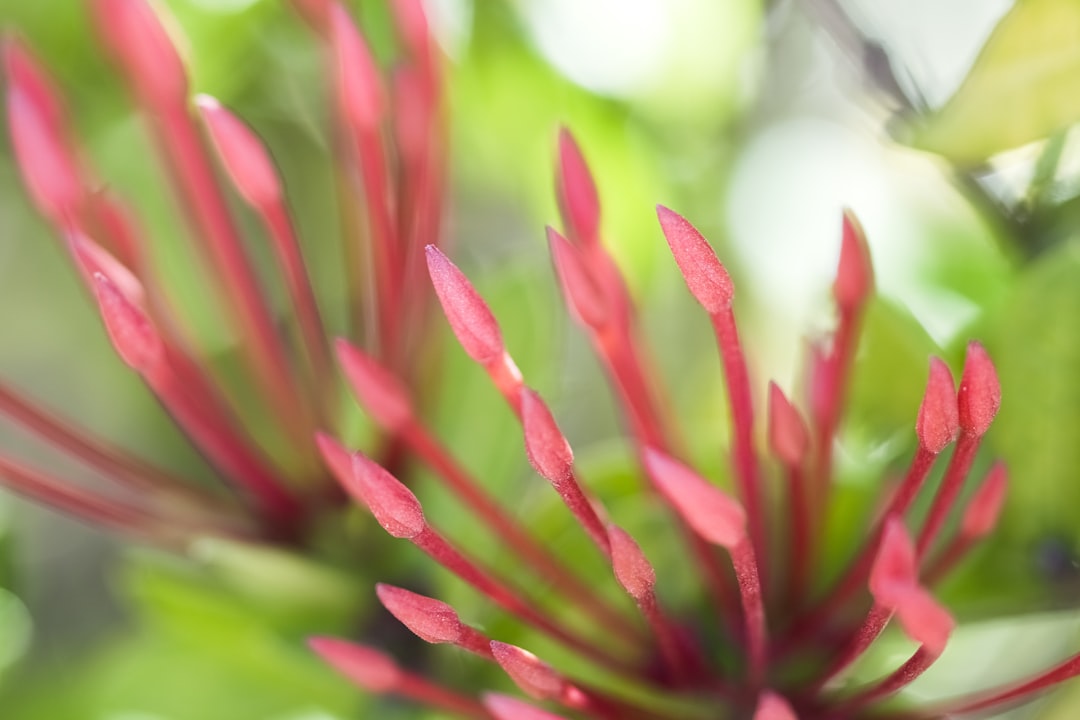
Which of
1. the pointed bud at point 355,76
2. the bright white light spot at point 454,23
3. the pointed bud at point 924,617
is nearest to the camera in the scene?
the pointed bud at point 924,617

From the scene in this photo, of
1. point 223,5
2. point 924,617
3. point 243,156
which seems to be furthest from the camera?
point 223,5

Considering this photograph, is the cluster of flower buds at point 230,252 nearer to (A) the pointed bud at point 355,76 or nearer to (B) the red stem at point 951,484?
(A) the pointed bud at point 355,76

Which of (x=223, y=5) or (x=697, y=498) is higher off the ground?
(x=223, y=5)

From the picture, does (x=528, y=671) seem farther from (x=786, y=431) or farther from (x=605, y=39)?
(x=605, y=39)

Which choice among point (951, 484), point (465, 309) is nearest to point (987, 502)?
point (951, 484)

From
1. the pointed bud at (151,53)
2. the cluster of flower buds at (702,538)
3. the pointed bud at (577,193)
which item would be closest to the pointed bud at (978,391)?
the cluster of flower buds at (702,538)

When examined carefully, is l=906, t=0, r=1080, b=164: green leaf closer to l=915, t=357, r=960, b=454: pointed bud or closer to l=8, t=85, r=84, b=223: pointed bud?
l=915, t=357, r=960, b=454: pointed bud

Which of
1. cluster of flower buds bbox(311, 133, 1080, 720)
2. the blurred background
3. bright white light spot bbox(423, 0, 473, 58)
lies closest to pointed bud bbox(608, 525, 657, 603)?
cluster of flower buds bbox(311, 133, 1080, 720)

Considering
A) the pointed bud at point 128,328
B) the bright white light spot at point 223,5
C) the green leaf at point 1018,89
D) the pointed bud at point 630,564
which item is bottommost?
the pointed bud at point 630,564
